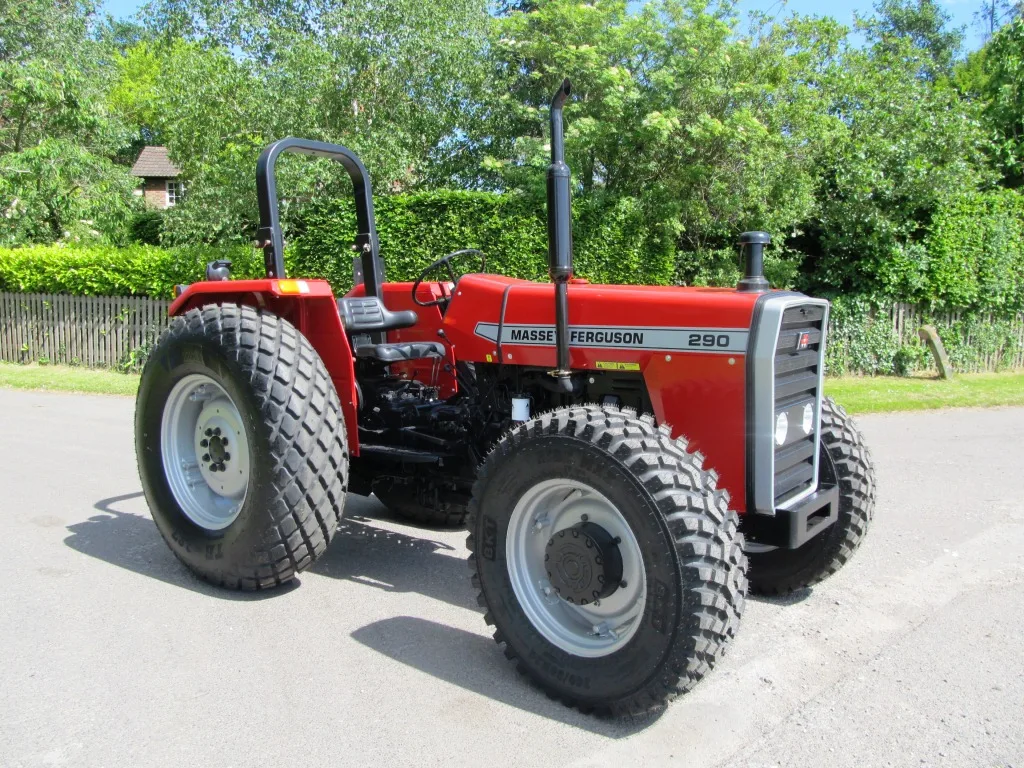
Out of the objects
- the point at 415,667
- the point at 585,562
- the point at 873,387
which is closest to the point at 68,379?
the point at 415,667

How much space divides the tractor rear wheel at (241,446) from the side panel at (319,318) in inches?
8.3

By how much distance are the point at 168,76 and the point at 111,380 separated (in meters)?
4.94

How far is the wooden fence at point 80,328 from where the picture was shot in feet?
41.8

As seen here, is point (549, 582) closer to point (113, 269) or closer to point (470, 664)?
point (470, 664)

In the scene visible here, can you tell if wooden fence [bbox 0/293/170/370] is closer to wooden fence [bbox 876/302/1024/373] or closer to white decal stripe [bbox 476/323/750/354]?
white decal stripe [bbox 476/323/750/354]

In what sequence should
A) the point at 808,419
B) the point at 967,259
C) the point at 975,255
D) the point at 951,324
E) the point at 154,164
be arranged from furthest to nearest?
the point at 154,164 < the point at 951,324 < the point at 975,255 < the point at 967,259 < the point at 808,419

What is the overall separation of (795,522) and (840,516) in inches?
29.0

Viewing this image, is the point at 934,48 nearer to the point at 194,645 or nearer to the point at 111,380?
the point at 111,380

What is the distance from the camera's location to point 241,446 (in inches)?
168

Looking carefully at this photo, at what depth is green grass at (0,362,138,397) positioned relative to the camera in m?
11.2

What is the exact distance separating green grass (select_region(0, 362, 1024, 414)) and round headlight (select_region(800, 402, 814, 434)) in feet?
21.8

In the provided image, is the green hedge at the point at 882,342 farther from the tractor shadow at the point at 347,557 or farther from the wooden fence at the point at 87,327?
the tractor shadow at the point at 347,557

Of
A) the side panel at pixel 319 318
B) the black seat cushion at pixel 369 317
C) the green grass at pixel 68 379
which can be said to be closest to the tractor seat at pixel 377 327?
the black seat cushion at pixel 369 317

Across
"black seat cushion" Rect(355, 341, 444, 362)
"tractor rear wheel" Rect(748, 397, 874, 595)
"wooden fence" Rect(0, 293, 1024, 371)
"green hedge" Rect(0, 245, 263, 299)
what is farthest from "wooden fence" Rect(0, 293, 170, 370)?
"tractor rear wheel" Rect(748, 397, 874, 595)
